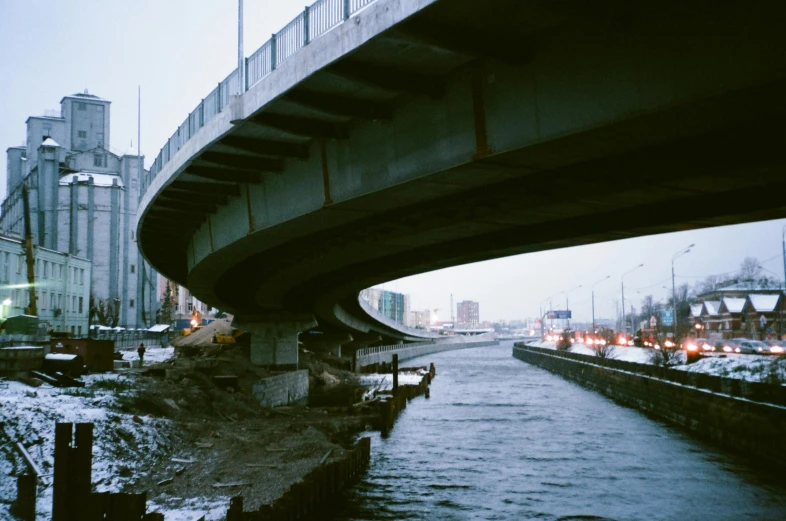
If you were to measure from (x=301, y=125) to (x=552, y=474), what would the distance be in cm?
1401

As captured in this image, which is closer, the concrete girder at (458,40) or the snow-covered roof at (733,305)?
the concrete girder at (458,40)

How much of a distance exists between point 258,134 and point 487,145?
20.8 feet

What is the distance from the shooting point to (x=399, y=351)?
10350cm

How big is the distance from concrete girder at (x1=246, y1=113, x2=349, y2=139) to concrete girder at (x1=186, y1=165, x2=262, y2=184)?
185 inches

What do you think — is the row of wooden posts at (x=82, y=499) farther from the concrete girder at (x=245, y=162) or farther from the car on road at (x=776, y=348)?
the car on road at (x=776, y=348)

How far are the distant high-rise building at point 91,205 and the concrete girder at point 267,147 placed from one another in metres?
74.9

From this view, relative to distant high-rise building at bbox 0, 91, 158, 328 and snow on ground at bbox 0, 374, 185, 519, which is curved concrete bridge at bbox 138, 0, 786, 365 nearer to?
snow on ground at bbox 0, 374, 185, 519

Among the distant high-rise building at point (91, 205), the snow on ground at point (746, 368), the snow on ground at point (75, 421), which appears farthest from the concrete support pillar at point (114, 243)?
the snow on ground at point (746, 368)

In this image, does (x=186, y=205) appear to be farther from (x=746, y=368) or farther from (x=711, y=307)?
(x=711, y=307)

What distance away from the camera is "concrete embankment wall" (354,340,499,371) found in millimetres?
77012

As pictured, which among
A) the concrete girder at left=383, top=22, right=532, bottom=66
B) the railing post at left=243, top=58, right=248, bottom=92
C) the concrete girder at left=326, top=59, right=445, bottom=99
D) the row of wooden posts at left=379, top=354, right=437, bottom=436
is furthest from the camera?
the row of wooden posts at left=379, top=354, right=437, bottom=436

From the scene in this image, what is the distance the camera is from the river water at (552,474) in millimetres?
17406

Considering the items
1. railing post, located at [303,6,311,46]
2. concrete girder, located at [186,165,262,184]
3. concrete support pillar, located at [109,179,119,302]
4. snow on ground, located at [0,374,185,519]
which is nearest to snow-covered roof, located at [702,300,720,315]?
concrete support pillar, located at [109,179,119,302]

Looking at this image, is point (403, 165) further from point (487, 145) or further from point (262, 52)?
point (262, 52)
